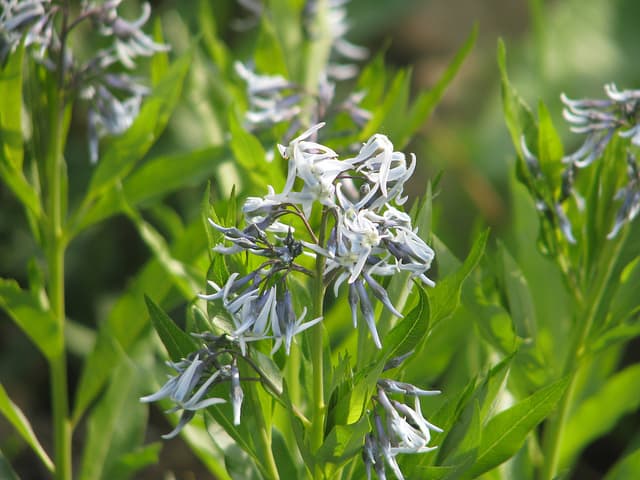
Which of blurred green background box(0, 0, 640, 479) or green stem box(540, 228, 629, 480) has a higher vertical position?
green stem box(540, 228, 629, 480)

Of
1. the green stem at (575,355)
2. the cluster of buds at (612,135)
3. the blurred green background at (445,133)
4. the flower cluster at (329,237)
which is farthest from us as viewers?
the blurred green background at (445,133)

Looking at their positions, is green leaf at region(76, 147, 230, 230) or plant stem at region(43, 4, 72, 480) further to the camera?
green leaf at region(76, 147, 230, 230)

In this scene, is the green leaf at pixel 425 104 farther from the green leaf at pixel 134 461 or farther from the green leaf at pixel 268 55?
the green leaf at pixel 134 461

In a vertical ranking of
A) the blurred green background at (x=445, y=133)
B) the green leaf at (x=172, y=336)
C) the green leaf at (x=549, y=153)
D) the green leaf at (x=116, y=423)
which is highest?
the green leaf at (x=172, y=336)

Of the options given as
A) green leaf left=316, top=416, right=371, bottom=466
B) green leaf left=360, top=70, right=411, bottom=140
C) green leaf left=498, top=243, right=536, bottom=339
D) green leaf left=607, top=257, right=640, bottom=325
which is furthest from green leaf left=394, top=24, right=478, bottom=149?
green leaf left=316, top=416, right=371, bottom=466

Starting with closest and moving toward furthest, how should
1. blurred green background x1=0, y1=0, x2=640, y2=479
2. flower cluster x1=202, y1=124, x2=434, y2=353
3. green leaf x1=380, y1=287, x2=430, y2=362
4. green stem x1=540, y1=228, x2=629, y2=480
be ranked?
flower cluster x1=202, y1=124, x2=434, y2=353, green leaf x1=380, y1=287, x2=430, y2=362, green stem x1=540, y1=228, x2=629, y2=480, blurred green background x1=0, y1=0, x2=640, y2=479

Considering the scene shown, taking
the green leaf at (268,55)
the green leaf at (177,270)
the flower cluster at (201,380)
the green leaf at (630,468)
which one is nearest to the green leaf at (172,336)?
the flower cluster at (201,380)

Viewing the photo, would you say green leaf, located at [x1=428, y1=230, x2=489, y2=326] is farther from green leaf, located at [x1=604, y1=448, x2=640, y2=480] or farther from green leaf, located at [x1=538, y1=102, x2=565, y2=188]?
green leaf, located at [x1=604, y1=448, x2=640, y2=480]
